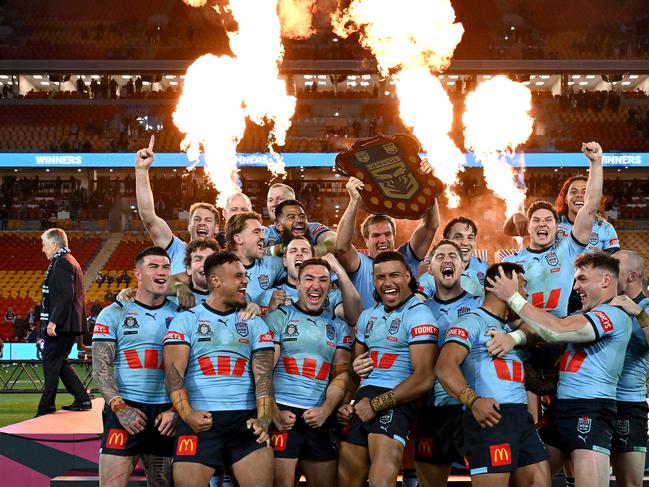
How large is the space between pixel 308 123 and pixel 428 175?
28044 millimetres

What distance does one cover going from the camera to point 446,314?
654cm

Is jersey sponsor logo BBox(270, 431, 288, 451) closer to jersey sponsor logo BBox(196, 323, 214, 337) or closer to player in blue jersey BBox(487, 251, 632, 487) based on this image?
jersey sponsor logo BBox(196, 323, 214, 337)

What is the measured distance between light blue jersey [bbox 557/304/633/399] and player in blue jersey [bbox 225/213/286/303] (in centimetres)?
264

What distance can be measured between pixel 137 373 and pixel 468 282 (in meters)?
2.86

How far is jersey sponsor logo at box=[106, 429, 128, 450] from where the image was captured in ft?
20.6

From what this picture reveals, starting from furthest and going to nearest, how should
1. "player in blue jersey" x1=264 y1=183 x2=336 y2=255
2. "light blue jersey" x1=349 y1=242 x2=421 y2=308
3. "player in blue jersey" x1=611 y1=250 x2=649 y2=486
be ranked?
"player in blue jersey" x1=264 y1=183 x2=336 y2=255
"light blue jersey" x1=349 y1=242 x2=421 y2=308
"player in blue jersey" x1=611 y1=250 x2=649 y2=486

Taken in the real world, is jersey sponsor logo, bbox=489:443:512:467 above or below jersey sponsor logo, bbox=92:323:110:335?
below

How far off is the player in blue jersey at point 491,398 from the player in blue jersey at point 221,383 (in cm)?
133

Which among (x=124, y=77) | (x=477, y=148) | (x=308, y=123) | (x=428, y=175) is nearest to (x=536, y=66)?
(x=477, y=148)

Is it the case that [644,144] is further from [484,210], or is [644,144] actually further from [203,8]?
[203,8]

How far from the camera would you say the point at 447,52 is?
33.2 m

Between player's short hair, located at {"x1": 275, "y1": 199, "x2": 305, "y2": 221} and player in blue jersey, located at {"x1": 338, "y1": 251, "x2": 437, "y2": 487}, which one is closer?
player in blue jersey, located at {"x1": 338, "y1": 251, "x2": 437, "y2": 487}

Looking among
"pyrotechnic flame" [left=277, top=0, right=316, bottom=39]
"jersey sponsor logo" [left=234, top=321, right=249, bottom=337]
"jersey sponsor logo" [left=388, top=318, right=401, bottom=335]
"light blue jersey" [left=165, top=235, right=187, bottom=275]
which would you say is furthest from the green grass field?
"pyrotechnic flame" [left=277, top=0, right=316, bottom=39]

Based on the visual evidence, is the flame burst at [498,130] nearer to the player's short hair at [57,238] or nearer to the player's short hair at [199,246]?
the player's short hair at [57,238]
